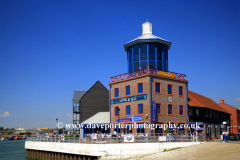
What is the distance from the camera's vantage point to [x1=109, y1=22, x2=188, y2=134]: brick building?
38.7m

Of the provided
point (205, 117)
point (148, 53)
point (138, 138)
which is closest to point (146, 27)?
point (148, 53)

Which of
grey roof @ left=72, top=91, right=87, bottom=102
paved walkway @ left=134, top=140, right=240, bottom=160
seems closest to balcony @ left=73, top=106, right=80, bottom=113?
grey roof @ left=72, top=91, right=87, bottom=102

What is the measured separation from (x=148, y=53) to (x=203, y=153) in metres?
19.2

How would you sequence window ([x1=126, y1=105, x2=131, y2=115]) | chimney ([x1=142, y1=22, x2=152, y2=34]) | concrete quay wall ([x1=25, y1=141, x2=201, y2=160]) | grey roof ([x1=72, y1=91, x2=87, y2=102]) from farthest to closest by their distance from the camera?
grey roof ([x1=72, y1=91, x2=87, y2=102]) < chimney ([x1=142, y1=22, x2=152, y2=34]) < window ([x1=126, y1=105, x2=131, y2=115]) < concrete quay wall ([x1=25, y1=141, x2=201, y2=160])

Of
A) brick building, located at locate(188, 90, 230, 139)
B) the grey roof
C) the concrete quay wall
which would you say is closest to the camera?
the concrete quay wall

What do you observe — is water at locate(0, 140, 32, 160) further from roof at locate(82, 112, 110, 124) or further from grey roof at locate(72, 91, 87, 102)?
grey roof at locate(72, 91, 87, 102)

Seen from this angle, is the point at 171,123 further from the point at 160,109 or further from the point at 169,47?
the point at 169,47

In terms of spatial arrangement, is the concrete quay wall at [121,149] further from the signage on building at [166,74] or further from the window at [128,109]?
the signage on building at [166,74]

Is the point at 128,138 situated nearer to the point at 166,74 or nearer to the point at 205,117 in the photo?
the point at 166,74

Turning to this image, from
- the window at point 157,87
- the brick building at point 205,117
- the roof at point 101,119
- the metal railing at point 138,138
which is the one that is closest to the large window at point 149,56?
the window at point 157,87

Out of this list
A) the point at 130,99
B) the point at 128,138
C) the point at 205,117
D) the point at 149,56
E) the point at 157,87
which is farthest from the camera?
the point at 205,117

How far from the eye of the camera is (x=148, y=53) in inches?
1661

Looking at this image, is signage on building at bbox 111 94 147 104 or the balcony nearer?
signage on building at bbox 111 94 147 104

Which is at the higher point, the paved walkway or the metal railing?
the metal railing
